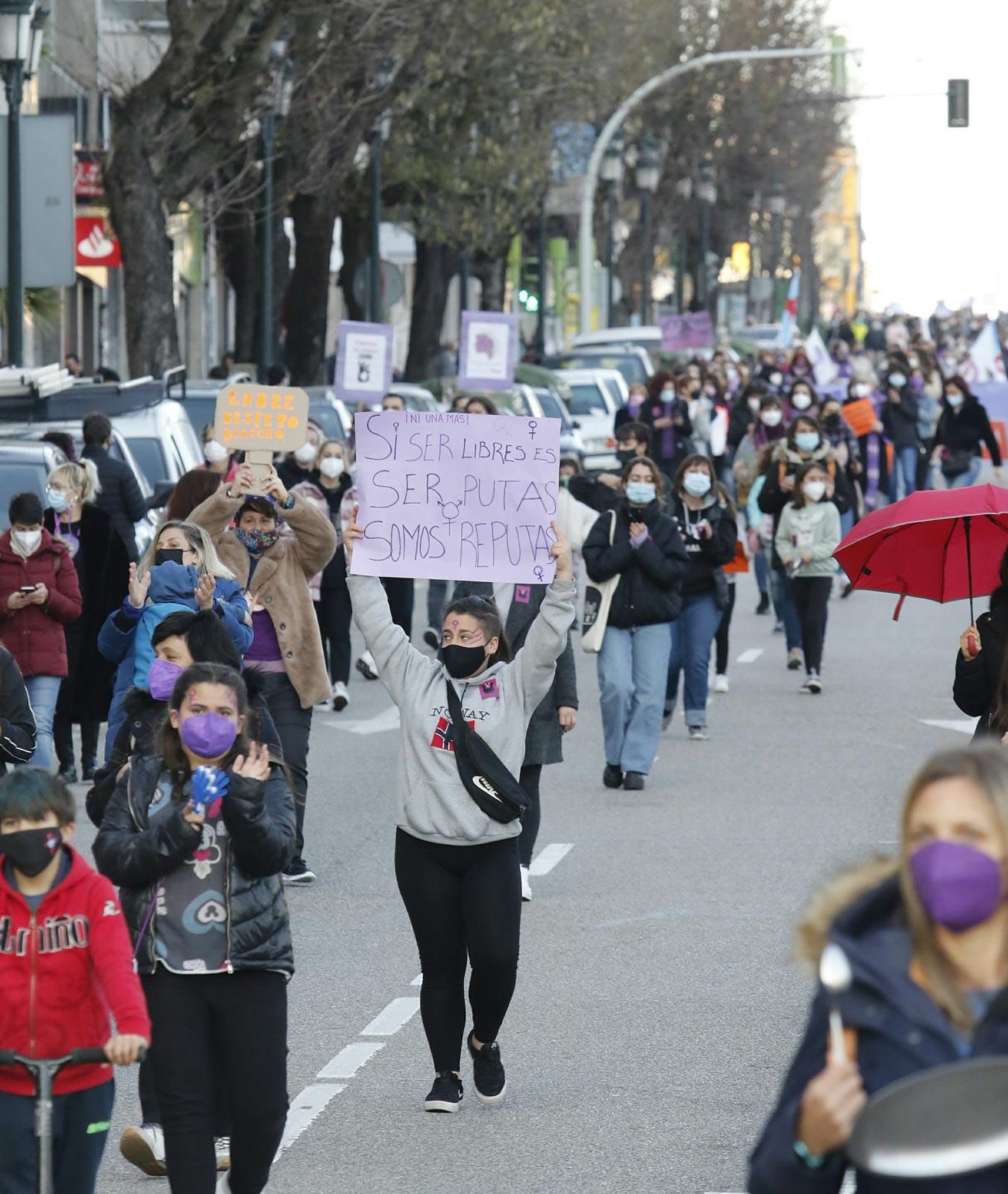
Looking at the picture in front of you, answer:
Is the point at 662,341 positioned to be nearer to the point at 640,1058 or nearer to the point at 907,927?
the point at 640,1058

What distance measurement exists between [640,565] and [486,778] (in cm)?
589

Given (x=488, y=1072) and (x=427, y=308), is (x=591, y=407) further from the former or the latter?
(x=488, y=1072)

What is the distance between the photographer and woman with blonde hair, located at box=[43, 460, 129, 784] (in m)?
13.0

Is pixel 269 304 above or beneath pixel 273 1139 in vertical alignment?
above

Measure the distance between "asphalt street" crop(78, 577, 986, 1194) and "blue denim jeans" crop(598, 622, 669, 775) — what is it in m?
0.28

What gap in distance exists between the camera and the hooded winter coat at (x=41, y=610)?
12125mm

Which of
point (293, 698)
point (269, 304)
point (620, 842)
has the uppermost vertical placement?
point (269, 304)

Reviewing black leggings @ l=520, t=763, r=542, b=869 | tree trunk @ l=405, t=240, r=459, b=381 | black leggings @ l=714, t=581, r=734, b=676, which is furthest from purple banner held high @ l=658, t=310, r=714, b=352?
black leggings @ l=520, t=763, r=542, b=869

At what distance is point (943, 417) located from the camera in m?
25.9

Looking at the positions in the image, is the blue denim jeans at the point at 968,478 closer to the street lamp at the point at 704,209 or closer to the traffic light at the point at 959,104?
the traffic light at the point at 959,104

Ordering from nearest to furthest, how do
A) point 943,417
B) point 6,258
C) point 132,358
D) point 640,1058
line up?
point 640,1058 → point 6,258 → point 943,417 → point 132,358

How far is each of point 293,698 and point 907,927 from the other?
7068 mm

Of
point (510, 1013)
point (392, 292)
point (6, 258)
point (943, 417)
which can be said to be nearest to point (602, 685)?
point (510, 1013)

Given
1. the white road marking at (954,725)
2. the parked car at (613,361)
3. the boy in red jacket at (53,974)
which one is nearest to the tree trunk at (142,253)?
the white road marking at (954,725)
